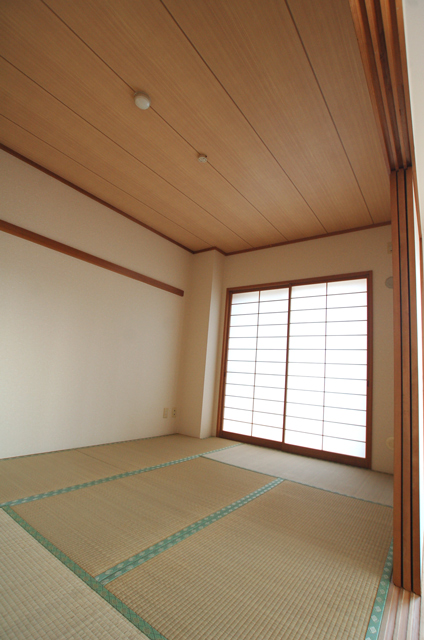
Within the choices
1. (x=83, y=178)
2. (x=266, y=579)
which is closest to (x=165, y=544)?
(x=266, y=579)

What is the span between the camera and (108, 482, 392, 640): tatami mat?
3.83 ft

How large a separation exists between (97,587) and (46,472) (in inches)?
60.4

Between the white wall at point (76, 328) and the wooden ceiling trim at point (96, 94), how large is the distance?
104 cm

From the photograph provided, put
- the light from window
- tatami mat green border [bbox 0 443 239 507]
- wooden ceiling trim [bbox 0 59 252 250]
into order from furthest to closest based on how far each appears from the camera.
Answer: the light from window < wooden ceiling trim [bbox 0 59 252 250] < tatami mat green border [bbox 0 443 239 507]

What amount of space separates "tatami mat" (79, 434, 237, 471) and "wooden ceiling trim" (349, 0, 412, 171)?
2.96 m

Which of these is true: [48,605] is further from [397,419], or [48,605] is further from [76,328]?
[76,328]

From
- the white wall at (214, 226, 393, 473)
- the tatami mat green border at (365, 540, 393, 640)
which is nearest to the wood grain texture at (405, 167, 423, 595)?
the tatami mat green border at (365, 540, 393, 640)

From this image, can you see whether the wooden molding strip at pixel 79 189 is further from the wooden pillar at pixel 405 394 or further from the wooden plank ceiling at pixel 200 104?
the wooden pillar at pixel 405 394

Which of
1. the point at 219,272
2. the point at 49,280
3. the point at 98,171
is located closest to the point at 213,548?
the point at 49,280

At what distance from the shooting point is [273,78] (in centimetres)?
209

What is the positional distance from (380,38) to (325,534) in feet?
7.92

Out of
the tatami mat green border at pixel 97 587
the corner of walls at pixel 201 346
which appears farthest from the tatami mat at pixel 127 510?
the corner of walls at pixel 201 346

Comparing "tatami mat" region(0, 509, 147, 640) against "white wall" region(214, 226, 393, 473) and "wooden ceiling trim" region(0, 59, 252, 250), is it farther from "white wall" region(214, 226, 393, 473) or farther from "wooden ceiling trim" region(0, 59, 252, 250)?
"white wall" region(214, 226, 393, 473)

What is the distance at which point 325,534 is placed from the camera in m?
1.89
